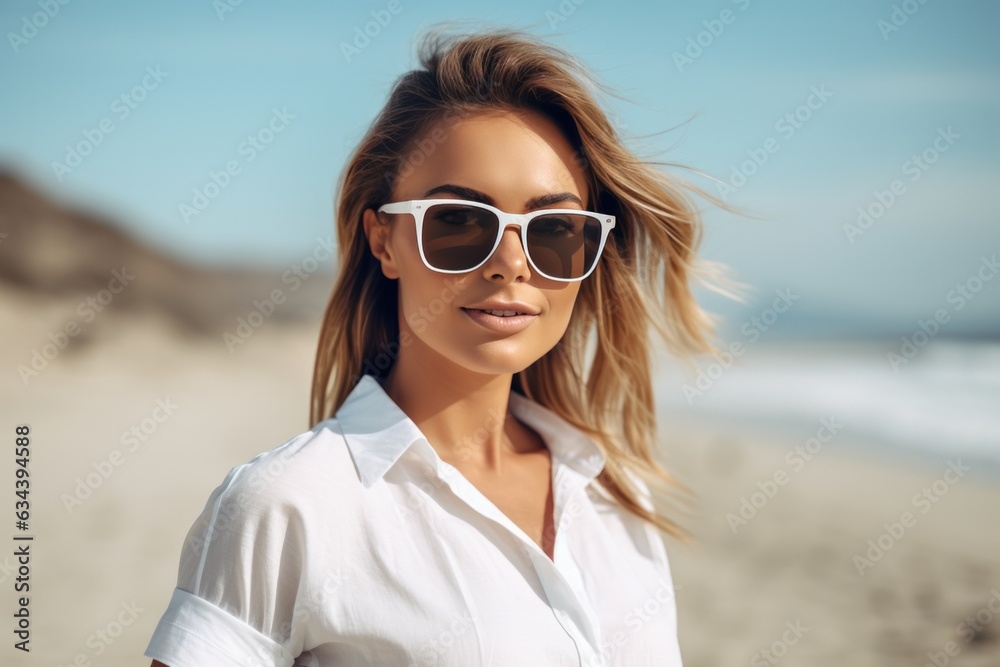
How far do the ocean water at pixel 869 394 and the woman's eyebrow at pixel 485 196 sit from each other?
8.14 metres

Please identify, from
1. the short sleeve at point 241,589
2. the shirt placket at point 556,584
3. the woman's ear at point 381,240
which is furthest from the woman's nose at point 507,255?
the short sleeve at point 241,589

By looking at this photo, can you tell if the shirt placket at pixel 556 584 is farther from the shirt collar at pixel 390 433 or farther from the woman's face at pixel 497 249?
the woman's face at pixel 497 249

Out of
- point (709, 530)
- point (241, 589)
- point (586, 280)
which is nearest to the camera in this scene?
point (241, 589)

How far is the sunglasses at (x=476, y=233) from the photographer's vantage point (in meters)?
2.26

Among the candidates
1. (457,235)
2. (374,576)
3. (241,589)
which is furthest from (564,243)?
(241,589)

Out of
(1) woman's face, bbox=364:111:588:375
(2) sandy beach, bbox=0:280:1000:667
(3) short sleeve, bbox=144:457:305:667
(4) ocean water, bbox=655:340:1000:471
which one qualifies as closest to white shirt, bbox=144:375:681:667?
(3) short sleeve, bbox=144:457:305:667

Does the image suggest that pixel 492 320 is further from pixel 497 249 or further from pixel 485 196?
pixel 485 196

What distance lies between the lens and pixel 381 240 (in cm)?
251

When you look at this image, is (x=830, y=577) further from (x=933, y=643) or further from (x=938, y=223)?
(x=938, y=223)

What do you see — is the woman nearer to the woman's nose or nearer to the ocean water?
the woman's nose

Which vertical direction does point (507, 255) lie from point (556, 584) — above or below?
above

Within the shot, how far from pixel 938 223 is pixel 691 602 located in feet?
84.8

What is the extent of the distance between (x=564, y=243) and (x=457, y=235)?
276 millimetres

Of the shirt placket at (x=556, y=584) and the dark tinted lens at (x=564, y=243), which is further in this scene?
the dark tinted lens at (x=564, y=243)
